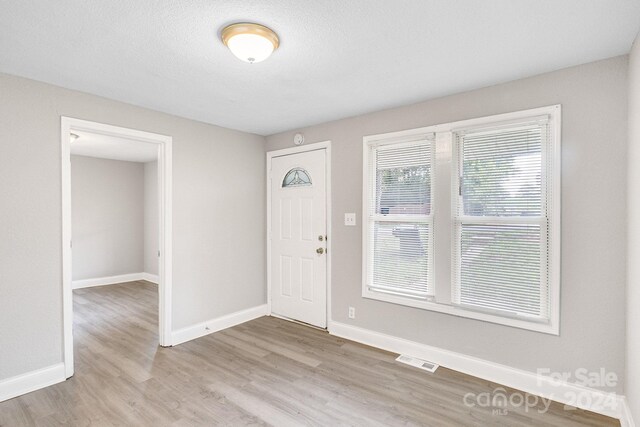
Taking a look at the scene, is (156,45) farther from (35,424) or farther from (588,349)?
(588,349)

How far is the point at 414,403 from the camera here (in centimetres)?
229

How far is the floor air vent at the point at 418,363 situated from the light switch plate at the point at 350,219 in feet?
4.58

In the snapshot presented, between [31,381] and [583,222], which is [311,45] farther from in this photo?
[31,381]

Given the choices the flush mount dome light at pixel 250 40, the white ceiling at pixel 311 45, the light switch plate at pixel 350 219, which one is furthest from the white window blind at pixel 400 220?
the flush mount dome light at pixel 250 40

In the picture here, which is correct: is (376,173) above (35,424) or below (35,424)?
above

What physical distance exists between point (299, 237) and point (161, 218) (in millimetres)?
1561

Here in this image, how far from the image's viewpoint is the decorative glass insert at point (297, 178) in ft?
12.7

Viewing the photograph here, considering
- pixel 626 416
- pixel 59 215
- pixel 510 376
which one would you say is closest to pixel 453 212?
pixel 510 376

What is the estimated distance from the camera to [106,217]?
6.12 meters

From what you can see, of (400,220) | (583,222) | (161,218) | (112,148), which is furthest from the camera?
(112,148)

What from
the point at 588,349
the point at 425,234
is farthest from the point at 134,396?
the point at 588,349

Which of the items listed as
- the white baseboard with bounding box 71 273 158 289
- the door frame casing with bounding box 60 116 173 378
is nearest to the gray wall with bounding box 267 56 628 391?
the door frame casing with bounding box 60 116 173 378

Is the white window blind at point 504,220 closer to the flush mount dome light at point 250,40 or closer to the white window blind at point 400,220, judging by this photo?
the white window blind at point 400,220

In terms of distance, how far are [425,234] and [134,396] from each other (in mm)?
2725
